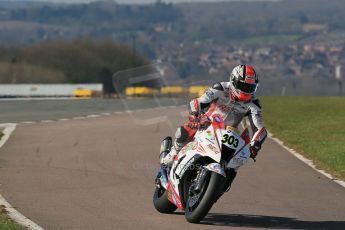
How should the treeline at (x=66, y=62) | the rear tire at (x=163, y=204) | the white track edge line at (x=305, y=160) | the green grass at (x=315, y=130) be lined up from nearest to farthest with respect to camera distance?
the rear tire at (x=163, y=204), the white track edge line at (x=305, y=160), the green grass at (x=315, y=130), the treeline at (x=66, y=62)

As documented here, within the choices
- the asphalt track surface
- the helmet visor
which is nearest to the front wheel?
the asphalt track surface

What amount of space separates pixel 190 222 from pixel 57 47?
13273 centimetres

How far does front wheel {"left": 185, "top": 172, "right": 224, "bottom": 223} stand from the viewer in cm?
1081

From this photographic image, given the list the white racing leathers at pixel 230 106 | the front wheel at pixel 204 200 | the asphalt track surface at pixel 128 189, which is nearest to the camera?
the front wheel at pixel 204 200

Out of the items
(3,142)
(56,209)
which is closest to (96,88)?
(3,142)

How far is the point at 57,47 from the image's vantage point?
468 ft

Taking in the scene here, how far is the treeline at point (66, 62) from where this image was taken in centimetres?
11944

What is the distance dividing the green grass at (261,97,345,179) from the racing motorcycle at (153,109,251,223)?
18.3 feet

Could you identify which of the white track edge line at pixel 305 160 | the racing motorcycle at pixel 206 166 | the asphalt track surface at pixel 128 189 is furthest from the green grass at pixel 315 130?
the racing motorcycle at pixel 206 166

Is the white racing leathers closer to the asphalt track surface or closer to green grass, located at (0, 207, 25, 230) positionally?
the asphalt track surface

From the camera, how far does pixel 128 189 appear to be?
14461mm

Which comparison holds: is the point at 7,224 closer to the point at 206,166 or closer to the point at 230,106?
the point at 206,166

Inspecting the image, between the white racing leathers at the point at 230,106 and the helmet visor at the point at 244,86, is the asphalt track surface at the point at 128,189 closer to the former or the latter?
the white racing leathers at the point at 230,106

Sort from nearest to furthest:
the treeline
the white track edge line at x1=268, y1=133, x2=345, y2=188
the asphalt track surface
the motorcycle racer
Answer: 1. the motorcycle racer
2. the asphalt track surface
3. the white track edge line at x1=268, y1=133, x2=345, y2=188
4. the treeline
